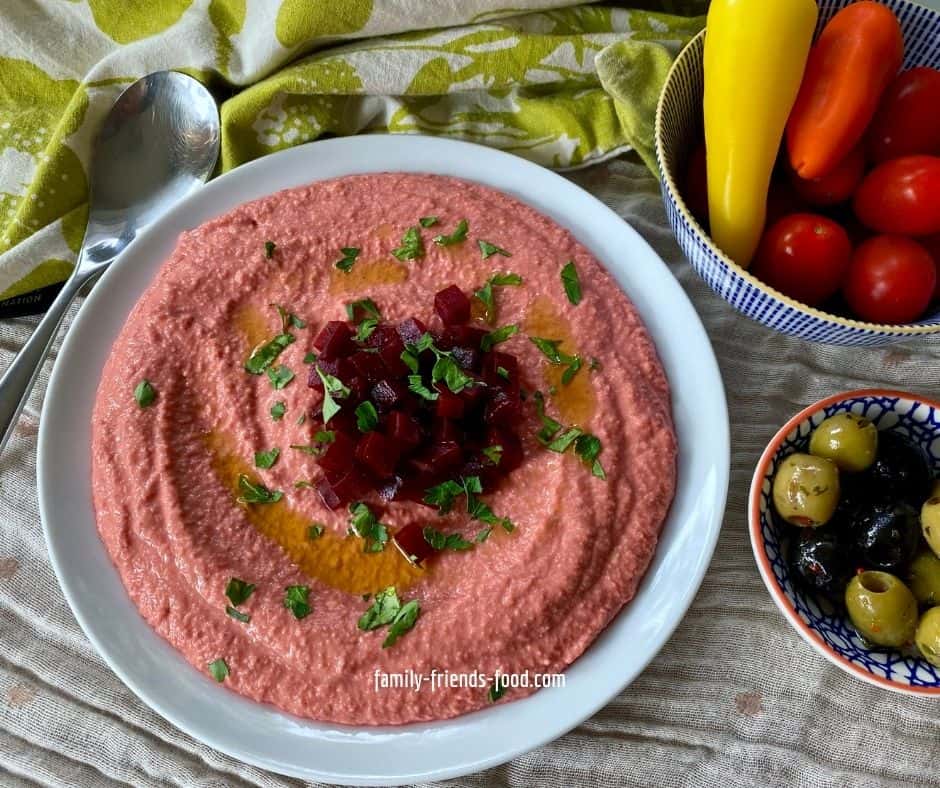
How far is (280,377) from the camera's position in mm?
2100

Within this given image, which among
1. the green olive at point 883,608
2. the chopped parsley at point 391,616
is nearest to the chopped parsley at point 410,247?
the chopped parsley at point 391,616

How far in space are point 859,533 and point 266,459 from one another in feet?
4.63

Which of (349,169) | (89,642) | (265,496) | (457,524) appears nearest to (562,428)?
(457,524)

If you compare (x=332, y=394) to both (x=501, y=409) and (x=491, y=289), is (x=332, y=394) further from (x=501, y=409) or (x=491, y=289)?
(x=491, y=289)

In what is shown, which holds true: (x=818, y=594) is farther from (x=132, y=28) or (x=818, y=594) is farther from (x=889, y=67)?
(x=132, y=28)

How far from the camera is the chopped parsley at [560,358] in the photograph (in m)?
2.08

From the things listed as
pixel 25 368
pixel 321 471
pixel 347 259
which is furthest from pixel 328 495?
pixel 25 368

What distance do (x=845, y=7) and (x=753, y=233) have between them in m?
0.66

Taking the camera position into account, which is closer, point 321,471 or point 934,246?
point 321,471

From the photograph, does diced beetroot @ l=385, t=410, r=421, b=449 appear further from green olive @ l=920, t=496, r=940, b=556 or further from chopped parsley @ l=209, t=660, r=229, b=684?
green olive @ l=920, t=496, r=940, b=556

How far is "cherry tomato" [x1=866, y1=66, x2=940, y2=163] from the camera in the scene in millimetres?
2080

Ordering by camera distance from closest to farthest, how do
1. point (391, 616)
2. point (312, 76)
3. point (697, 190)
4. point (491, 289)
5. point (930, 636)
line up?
point (930, 636) < point (391, 616) < point (491, 289) < point (697, 190) < point (312, 76)

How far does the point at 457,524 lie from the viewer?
200 cm

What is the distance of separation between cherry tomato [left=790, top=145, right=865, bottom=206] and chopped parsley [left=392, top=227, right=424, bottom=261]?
1.02m
